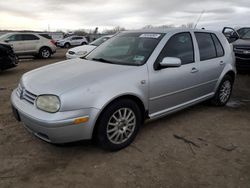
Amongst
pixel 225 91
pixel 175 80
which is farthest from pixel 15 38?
pixel 175 80

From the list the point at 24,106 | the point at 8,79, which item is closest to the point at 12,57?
the point at 8,79

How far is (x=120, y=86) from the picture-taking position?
3039 mm

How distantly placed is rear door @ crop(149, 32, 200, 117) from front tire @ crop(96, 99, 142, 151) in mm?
353

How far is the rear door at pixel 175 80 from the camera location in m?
3.50

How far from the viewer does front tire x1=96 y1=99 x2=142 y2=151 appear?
117 inches

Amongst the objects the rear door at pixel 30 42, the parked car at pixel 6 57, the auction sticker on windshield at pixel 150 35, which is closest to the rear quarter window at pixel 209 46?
the auction sticker on windshield at pixel 150 35

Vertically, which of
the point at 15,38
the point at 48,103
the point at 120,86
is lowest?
the point at 48,103

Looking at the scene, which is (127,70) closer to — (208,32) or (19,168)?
(19,168)

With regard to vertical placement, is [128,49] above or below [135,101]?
above

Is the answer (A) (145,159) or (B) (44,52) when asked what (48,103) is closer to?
(A) (145,159)

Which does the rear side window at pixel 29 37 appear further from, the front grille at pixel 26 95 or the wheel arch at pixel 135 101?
the wheel arch at pixel 135 101

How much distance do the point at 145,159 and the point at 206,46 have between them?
250cm

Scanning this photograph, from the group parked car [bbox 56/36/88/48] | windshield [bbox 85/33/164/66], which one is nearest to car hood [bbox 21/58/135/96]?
windshield [bbox 85/33/164/66]

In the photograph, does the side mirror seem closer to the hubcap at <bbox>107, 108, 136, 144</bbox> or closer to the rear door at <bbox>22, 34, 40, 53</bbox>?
the hubcap at <bbox>107, 108, 136, 144</bbox>
